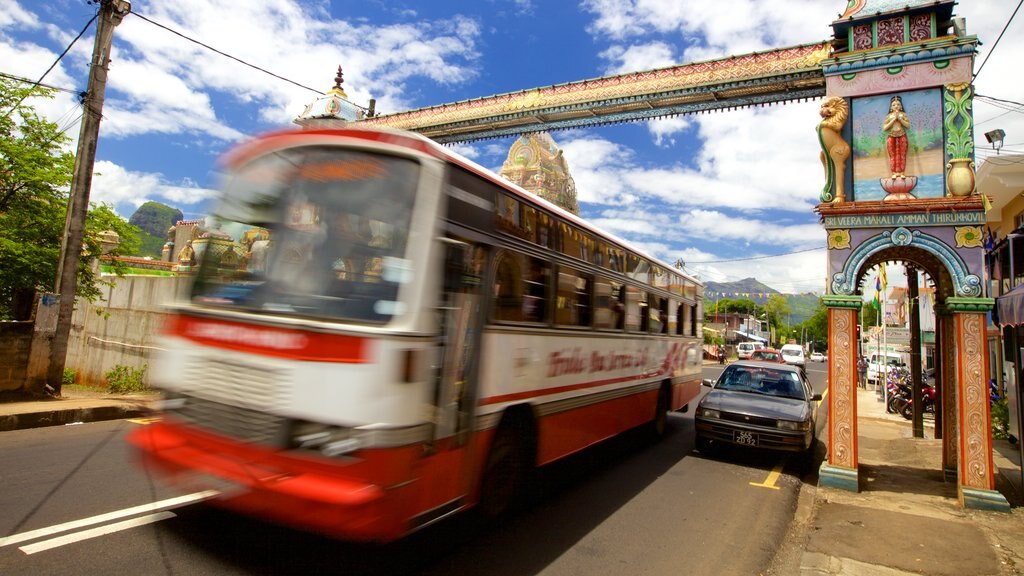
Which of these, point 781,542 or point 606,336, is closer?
point 781,542

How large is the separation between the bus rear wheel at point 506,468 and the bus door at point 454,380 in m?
0.48

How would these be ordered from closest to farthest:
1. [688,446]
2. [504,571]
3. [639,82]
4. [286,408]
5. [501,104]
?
[286,408] < [504,571] < [688,446] < [639,82] < [501,104]

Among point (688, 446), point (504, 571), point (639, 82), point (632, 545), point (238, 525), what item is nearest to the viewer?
point (504, 571)

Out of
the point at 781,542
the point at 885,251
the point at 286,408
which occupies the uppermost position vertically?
the point at 885,251

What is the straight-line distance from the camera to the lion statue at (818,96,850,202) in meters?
7.52

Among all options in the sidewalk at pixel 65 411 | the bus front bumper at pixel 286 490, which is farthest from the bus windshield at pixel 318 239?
the sidewalk at pixel 65 411

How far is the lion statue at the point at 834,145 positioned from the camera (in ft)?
24.7

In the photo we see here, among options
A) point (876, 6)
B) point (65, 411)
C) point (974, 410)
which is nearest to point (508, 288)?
point (974, 410)

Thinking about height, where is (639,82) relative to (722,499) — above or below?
above

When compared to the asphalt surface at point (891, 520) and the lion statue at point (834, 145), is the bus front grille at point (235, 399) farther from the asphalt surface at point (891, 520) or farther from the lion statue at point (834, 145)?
the lion statue at point (834, 145)

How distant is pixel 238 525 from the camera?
4.43 metres

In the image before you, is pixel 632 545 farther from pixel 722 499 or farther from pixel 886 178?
pixel 886 178

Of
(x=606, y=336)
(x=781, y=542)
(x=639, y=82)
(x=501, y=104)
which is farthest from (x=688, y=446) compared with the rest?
(x=501, y=104)

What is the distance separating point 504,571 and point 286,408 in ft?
6.73
